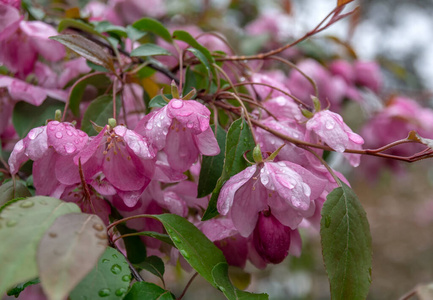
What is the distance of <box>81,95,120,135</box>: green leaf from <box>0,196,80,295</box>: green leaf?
0.23 m

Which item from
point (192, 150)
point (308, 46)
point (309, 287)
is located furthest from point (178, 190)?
point (309, 287)

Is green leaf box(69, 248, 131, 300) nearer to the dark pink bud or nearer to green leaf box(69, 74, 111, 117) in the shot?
the dark pink bud

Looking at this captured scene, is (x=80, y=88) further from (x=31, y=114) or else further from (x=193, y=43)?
(x=193, y=43)

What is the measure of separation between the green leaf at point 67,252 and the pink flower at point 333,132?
0.30 meters

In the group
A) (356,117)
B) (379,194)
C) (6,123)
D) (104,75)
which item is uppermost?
(104,75)

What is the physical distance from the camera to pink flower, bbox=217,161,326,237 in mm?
498

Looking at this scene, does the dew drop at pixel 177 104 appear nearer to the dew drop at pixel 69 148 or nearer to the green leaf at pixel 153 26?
the dew drop at pixel 69 148

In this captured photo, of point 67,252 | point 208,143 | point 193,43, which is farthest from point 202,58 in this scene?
point 67,252

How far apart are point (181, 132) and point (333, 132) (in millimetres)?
199

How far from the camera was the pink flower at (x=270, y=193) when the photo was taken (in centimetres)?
50

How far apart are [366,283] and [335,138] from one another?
0.58ft

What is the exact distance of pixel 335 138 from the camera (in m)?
0.55

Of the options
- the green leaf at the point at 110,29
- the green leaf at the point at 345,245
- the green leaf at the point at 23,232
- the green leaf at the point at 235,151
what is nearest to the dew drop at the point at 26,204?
the green leaf at the point at 23,232

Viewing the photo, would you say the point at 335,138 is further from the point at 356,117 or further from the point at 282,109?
the point at 356,117
